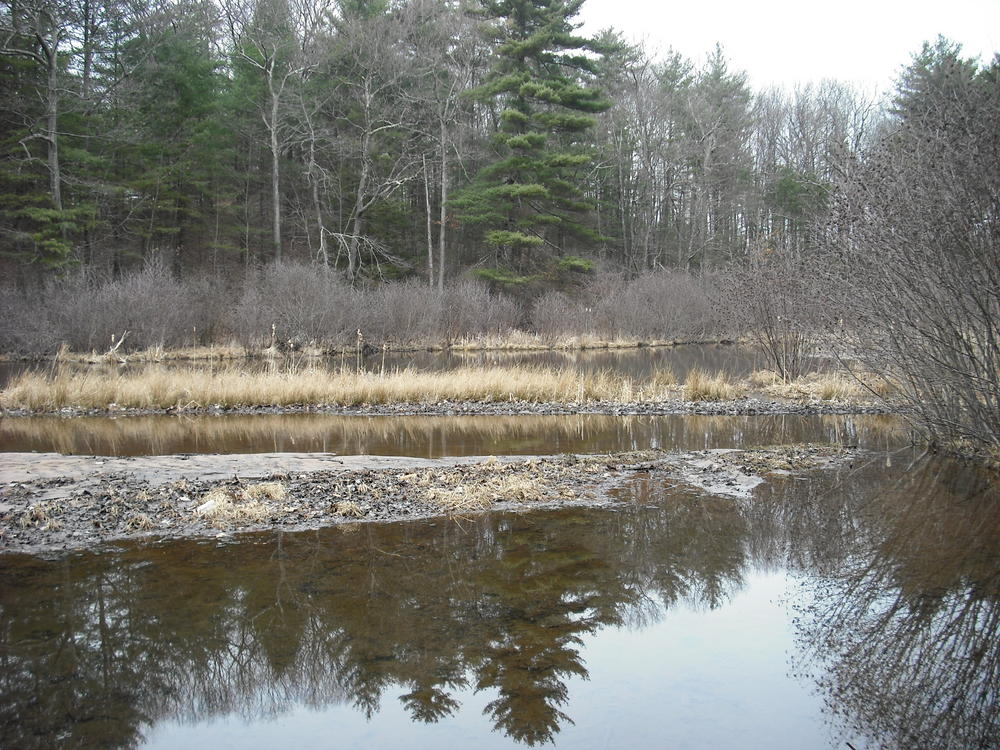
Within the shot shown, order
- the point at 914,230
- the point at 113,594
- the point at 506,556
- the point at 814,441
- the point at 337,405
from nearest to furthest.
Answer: the point at 113,594 < the point at 506,556 < the point at 914,230 < the point at 814,441 < the point at 337,405

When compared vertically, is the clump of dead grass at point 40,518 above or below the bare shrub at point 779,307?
below

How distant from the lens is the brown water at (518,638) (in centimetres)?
359

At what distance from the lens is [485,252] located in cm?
4156

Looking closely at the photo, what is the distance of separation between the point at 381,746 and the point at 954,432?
8.13 m

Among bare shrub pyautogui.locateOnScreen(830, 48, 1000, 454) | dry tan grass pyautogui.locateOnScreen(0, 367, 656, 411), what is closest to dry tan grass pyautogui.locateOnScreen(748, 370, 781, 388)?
dry tan grass pyautogui.locateOnScreen(0, 367, 656, 411)

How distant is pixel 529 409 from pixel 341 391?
13.0ft

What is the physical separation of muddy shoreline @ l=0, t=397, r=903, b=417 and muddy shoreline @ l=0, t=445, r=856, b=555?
12.9 ft

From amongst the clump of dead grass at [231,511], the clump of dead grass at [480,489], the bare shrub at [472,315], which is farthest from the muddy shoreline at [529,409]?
the bare shrub at [472,315]

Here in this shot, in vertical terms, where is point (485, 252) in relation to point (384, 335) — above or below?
above

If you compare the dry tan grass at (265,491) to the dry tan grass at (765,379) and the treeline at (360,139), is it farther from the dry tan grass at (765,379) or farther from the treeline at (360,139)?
the treeline at (360,139)

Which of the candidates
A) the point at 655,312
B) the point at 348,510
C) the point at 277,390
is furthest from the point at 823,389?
the point at 655,312

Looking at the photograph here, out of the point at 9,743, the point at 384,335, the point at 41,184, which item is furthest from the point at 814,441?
the point at 41,184

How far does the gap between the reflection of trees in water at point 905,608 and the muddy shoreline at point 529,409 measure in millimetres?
6159

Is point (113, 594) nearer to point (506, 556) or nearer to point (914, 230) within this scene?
point (506, 556)
